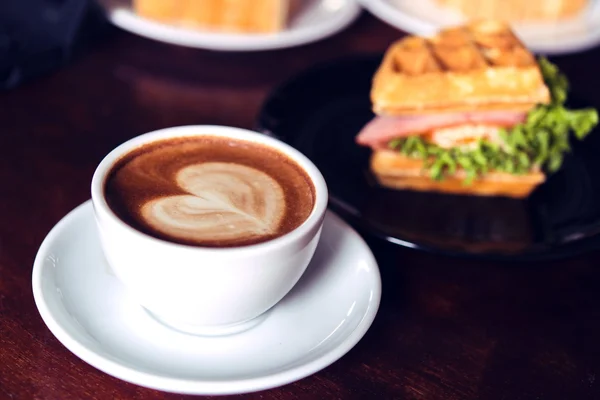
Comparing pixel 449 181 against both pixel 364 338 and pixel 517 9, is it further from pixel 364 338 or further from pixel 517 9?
pixel 517 9

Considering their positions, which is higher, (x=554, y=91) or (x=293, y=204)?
(x=293, y=204)

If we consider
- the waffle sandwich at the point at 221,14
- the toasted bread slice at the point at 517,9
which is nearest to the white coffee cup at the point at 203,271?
the waffle sandwich at the point at 221,14

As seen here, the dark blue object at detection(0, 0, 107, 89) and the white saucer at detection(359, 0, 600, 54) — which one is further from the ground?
the dark blue object at detection(0, 0, 107, 89)

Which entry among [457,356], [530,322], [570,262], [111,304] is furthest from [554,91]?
[111,304]

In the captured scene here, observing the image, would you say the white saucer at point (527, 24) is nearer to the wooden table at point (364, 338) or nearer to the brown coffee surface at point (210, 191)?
the wooden table at point (364, 338)

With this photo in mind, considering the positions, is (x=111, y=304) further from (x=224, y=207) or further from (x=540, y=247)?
(x=540, y=247)

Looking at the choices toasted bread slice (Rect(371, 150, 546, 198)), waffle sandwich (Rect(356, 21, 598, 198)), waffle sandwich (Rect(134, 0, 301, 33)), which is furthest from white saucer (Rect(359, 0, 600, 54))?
toasted bread slice (Rect(371, 150, 546, 198))

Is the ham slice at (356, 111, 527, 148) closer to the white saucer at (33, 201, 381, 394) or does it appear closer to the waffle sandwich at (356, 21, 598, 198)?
the waffle sandwich at (356, 21, 598, 198)
